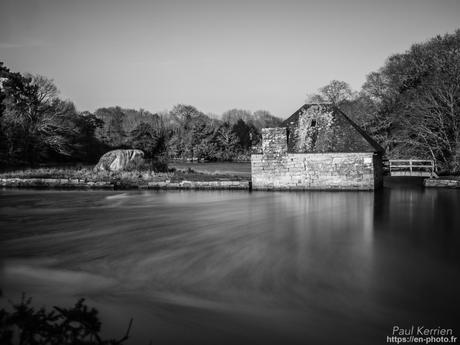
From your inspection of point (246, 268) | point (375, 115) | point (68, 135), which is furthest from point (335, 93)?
point (246, 268)

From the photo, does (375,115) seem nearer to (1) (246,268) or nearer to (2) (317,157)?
(2) (317,157)

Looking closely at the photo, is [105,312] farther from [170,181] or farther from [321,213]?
[170,181]

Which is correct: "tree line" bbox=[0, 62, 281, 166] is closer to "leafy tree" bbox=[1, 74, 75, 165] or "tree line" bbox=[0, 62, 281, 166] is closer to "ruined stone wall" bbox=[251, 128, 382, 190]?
"leafy tree" bbox=[1, 74, 75, 165]

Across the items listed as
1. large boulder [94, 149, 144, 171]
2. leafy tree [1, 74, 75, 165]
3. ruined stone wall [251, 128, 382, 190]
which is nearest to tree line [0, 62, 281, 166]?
leafy tree [1, 74, 75, 165]

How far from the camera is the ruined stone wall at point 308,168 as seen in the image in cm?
2006

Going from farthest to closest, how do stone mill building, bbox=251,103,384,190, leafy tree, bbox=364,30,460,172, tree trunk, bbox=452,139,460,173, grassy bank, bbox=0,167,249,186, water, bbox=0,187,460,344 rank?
leafy tree, bbox=364,30,460,172, tree trunk, bbox=452,139,460,173, grassy bank, bbox=0,167,249,186, stone mill building, bbox=251,103,384,190, water, bbox=0,187,460,344

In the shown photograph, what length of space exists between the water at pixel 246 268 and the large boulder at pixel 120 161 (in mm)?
12978

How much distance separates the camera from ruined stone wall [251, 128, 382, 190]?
2006 centimetres

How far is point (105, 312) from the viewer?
5895mm

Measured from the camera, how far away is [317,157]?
66.5 ft

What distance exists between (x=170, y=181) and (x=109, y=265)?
1546cm

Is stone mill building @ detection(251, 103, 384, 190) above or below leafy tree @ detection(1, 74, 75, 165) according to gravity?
below

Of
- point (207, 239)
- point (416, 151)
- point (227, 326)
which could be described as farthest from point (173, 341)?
point (416, 151)

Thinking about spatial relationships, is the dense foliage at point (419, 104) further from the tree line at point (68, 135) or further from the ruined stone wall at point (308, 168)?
the tree line at point (68, 135)
